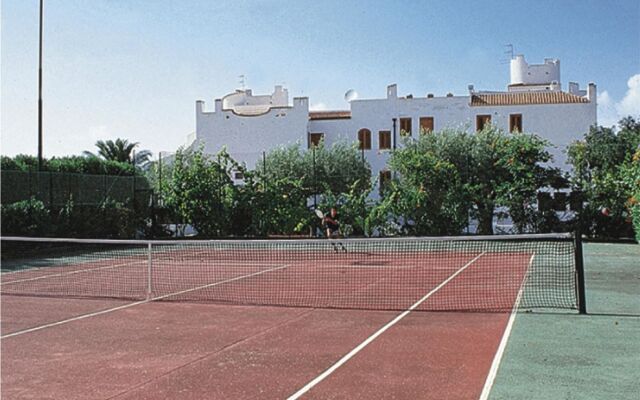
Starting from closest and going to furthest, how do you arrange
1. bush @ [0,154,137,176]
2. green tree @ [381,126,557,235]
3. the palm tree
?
green tree @ [381,126,557,235]
bush @ [0,154,137,176]
the palm tree

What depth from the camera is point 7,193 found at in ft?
76.1

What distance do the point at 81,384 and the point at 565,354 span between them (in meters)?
4.83

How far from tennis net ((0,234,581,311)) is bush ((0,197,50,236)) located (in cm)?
53

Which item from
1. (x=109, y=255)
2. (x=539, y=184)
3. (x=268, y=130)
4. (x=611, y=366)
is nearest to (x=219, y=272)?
(x=109, y=255)

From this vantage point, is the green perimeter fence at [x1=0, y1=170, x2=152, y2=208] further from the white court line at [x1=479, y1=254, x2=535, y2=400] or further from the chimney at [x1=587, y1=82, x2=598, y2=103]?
the chimney at [x1=587, y1=82, x2=598, y2=103]

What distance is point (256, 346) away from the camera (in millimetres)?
7965

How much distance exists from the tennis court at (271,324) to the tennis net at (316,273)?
53 millimetres

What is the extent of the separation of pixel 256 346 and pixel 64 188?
18.5m

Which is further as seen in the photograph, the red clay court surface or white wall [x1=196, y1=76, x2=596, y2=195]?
white wall [x1=196, y1=76, x2=596, y2=195]

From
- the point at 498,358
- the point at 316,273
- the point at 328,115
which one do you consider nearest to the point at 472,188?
the point at 316,273

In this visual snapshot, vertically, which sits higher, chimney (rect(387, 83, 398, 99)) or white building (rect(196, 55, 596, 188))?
chimney (rect(387, 83, 398, 99))

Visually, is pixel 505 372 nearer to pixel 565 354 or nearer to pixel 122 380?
pixel 565 354

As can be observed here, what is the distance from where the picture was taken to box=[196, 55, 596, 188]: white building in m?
38.7

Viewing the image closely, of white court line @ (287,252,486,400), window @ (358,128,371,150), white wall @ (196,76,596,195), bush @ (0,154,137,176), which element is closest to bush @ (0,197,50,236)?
bush @ (0,154,137,176)
